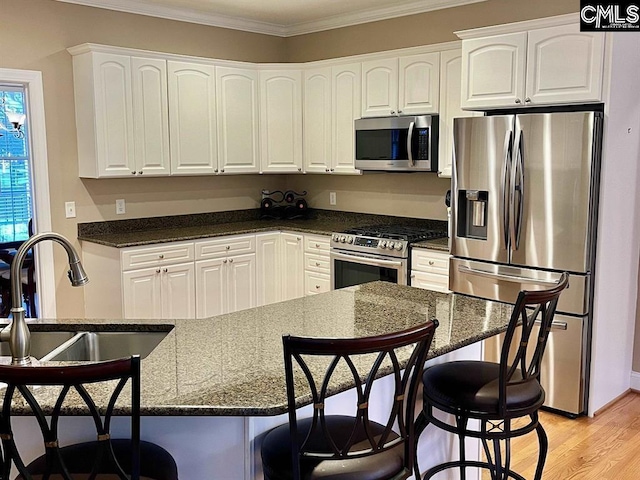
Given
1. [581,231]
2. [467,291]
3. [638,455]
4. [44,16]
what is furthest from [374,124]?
[638,455]

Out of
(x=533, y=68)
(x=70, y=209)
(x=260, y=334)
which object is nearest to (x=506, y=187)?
(x=533, y=68)

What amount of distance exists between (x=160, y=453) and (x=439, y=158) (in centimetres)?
331

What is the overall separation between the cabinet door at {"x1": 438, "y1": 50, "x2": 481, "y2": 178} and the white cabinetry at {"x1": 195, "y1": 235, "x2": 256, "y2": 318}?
1.74 metres

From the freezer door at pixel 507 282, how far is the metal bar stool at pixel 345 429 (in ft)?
6.91

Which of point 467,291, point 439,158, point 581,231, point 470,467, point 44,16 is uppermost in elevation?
point 44,16

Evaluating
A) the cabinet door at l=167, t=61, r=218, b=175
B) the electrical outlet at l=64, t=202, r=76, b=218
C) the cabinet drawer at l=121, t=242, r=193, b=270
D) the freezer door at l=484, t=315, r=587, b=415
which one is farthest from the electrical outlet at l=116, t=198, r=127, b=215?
the freezer door at l=484, t=315, r=587, b=415

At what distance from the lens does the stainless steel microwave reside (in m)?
4.46

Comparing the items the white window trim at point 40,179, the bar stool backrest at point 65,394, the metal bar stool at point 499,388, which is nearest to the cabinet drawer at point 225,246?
the white window trim at point 40,179

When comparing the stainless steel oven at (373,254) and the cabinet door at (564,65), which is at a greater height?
the cabinet door at (564,65)

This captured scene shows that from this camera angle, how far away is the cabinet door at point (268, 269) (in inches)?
208

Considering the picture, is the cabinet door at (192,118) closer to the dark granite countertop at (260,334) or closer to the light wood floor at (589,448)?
the dark granite countertop at (260,334)

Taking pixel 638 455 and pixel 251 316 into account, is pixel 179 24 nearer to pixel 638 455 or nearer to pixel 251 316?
pixel 251 316

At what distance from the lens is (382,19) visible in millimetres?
5160

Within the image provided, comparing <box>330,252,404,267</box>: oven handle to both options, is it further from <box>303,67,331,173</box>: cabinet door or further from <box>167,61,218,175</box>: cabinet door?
<box>167,61,218,175</box>: cabinet door
